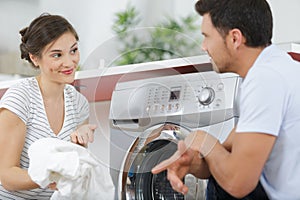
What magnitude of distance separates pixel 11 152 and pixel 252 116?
2.88 feet

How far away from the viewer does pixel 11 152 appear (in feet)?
6.84

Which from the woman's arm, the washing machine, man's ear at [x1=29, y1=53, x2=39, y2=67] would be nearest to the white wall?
the washing machine

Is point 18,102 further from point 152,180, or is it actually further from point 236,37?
point 236,37

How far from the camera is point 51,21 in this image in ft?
7.10

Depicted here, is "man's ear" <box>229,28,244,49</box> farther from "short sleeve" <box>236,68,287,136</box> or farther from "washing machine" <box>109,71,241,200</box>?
"washing machine" <box>109,71,241,200</box>

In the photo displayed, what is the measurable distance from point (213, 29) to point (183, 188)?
1.42 ft

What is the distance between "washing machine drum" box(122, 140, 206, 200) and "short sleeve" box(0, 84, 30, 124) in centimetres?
40

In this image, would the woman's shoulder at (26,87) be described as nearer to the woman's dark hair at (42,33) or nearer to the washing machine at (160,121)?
the woman's dark hair at (42,33)

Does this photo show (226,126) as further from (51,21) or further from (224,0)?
(51,21)

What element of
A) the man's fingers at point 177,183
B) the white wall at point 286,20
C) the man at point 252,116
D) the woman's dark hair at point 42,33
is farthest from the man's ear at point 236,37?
the white wall at point 286,20

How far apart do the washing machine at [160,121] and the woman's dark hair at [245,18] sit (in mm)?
323

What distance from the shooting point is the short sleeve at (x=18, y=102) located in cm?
210

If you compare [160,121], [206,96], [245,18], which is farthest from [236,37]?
[160,121]

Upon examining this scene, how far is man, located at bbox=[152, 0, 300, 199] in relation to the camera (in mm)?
1573
